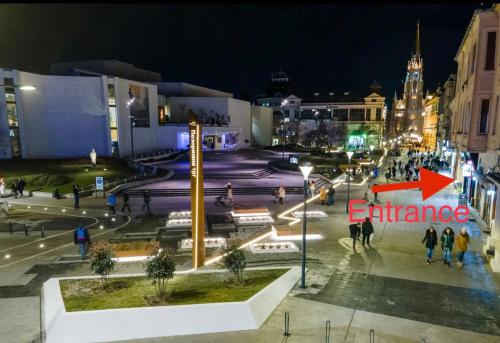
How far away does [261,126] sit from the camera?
7900 cm

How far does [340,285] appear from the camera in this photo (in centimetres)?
1126

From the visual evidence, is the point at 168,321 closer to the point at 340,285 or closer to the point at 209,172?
the point at 340,285

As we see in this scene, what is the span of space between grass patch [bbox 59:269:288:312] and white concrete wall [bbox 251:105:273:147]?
67.3 meters

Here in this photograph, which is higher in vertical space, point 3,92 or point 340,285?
point 3,92

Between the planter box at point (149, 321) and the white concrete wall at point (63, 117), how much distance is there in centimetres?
3989

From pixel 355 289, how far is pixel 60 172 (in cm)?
3278

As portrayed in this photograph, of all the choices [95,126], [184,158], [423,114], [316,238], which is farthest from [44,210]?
[423,114]

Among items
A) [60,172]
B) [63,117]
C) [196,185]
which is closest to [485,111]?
[196,185]

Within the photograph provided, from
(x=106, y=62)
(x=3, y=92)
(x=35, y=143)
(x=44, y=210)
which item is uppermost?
(x=106, y=62)

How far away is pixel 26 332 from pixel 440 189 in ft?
101

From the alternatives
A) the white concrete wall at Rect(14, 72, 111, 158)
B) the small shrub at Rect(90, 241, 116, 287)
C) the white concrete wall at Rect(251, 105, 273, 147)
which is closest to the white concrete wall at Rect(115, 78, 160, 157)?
the white concrete wall at Rect(14, 72, 111, 158)

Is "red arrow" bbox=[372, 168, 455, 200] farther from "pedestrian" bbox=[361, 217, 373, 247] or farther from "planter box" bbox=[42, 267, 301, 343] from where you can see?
"planter box" bbox=[42, 267, 301, 343]

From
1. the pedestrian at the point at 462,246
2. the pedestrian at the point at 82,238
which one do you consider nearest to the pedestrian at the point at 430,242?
the pedestrian at the point at 462,246

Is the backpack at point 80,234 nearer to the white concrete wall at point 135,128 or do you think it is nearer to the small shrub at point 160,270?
Answer: the small shrub at point 160,270
